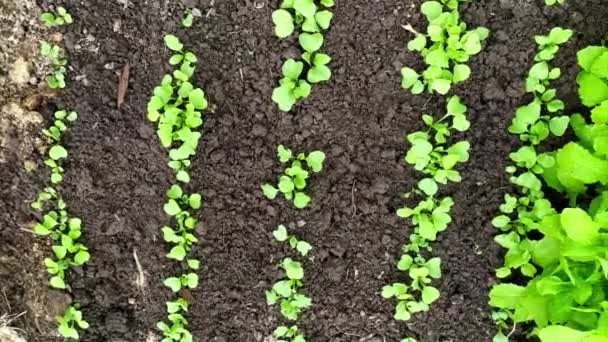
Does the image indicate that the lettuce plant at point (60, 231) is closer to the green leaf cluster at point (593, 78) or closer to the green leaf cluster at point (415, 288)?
the green leaf cluster at point (415, 288)

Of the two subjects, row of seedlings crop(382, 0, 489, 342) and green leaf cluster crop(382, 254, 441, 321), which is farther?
green leaf cluster crop(382, 254, 441, 321)

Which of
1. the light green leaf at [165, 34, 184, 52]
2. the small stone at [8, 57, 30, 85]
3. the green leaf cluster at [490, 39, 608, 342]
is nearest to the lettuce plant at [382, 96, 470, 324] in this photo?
the green leaf cluster at [490, 39, 608, 342]

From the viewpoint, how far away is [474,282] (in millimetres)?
2289

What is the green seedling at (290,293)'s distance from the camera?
2291 millimetres

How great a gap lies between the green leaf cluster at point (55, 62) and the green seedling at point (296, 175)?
808mm

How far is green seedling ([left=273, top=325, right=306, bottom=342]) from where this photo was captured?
7.58 ft

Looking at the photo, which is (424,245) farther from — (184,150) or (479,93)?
(184,150)

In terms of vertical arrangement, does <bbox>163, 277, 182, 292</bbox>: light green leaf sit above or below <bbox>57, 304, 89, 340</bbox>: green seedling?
above

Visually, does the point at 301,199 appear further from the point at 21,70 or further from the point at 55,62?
the point at 21,70

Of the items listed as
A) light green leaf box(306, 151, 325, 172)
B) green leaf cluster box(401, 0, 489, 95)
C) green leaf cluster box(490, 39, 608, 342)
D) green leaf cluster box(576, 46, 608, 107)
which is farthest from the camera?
light green leaf box(306, 151, 325, 172)

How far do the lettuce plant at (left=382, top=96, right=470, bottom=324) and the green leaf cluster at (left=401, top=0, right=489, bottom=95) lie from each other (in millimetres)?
86

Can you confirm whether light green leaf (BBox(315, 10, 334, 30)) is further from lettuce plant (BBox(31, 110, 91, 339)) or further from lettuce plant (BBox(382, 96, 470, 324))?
lettuce plant (BBox(31, 110, 91, 339))

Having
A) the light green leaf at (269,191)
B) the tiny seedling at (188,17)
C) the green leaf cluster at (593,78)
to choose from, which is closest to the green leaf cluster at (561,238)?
the green leaf cluster at (593,78)

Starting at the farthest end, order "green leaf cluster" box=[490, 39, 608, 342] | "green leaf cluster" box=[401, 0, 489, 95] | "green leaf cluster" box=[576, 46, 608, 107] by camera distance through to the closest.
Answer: "green leaf cluster" box=[401, 0, 489, 95] < "green leaf cluster" box=[576, 46, 608, 107] < "green leaf cluster" box=[490, 39, 608, 342]
